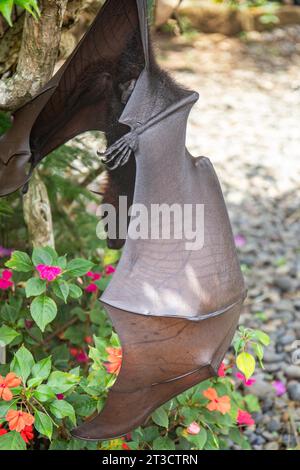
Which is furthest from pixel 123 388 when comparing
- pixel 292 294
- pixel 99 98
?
pixel 292 294

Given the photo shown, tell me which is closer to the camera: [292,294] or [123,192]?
[123,192]

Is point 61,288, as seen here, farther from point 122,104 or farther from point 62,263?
point 122,104

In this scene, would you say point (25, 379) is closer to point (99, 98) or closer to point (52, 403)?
point (52, 403)

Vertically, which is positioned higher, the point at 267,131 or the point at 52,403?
the point at 52,403

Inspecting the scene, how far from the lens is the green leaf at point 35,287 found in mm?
1544

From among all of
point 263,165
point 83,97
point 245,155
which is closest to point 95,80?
point 83,97

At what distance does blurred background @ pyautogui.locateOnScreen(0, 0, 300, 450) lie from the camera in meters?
2.25

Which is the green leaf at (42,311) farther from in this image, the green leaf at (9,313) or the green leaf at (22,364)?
the green leaf at (9,313)

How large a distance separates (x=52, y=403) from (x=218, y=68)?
4.63 m

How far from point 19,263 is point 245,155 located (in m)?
3.00

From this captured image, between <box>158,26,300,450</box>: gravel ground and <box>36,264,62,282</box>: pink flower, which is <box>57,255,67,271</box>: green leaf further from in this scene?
<box>158,26,300,450</box>: gravel ground

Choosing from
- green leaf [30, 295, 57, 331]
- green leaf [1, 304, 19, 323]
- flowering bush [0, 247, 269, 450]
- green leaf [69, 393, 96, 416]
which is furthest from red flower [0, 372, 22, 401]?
green leaf [1, 304, 19, 323]

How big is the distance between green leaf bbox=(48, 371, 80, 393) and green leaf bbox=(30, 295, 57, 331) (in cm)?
12
